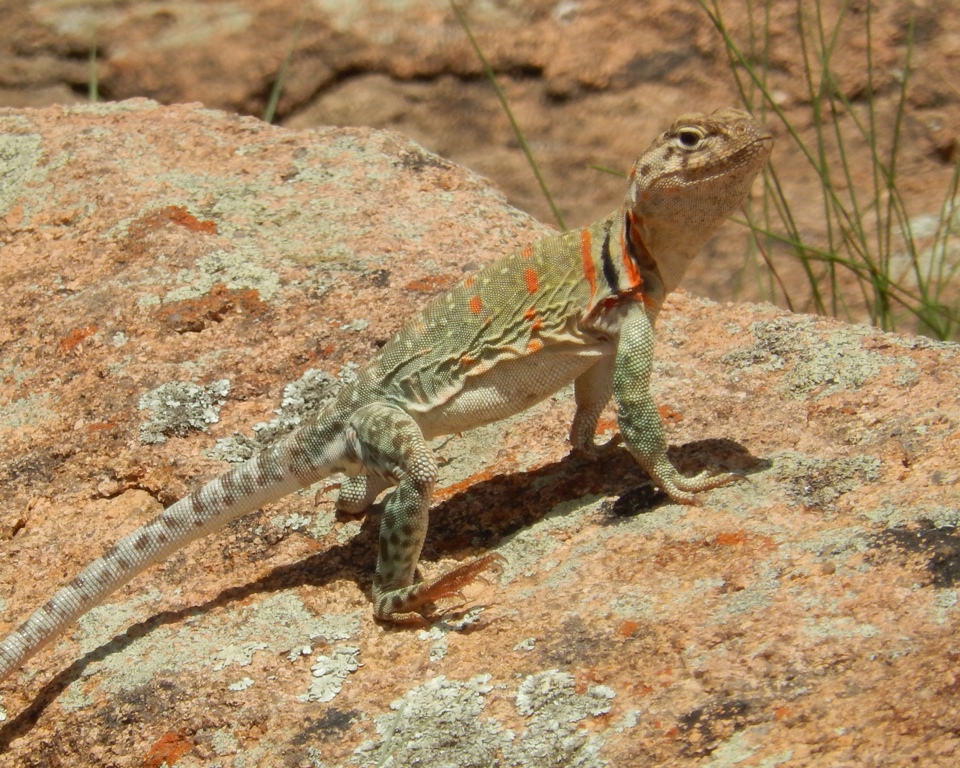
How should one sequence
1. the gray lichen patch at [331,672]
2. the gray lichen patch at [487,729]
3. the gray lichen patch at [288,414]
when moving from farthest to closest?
the gray lichen patch at [288,414] → the gray lichen patch at [331,672] → the gray lichen patch at [487,729]

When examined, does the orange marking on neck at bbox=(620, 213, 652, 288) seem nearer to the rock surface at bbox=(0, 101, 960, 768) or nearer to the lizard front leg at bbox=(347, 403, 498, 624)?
the rock surface at bbox=(0, 101, 960, 768)

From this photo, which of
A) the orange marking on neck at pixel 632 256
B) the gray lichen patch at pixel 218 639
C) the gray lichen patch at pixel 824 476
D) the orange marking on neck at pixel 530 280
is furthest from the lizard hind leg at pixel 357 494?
the gray lichen patch at pixel 824 476

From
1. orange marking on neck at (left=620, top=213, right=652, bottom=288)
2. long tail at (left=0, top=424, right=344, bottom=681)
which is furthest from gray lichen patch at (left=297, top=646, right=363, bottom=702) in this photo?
orange marking on neck at (left=620, top=213, right=652, bottom=288)

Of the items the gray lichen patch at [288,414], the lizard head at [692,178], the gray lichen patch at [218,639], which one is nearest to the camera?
the gray lichen patch at [218,639]

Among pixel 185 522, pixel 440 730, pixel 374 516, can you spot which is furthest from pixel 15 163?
pixel 440 730

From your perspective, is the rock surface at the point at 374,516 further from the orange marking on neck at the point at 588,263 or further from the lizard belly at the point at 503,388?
the orange marking on neck at the point at 588,263

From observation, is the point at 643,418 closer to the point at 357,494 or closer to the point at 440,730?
the point at 357,494

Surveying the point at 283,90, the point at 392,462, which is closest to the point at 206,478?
the point at 392,462
